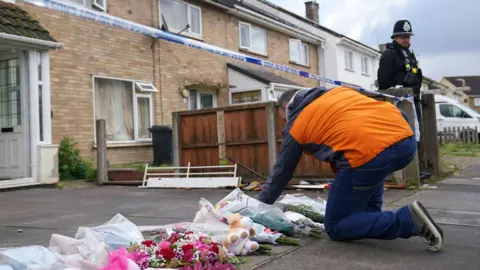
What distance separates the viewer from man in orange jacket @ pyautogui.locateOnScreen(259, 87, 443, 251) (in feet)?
10.8

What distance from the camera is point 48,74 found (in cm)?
919

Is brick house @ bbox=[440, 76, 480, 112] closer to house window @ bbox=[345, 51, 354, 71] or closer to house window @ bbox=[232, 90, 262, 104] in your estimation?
house window @ bbox=[345, 51, 354, 71]

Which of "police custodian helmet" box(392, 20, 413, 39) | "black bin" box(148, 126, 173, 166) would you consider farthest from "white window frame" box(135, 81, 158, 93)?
"police custodian helmet" box(392, 20, 413, 39)

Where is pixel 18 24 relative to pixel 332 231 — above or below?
above

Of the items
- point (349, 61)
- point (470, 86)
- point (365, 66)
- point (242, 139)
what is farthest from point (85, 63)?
point (470, 86)

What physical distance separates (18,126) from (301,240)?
7227 mm

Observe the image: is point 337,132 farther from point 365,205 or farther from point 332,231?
point 332,231

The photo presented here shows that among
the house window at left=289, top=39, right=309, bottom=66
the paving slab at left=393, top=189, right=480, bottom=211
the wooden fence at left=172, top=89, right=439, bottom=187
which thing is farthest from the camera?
the house window at left=289, top=39, right=309, bottom=66

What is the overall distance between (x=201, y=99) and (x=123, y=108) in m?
3.32

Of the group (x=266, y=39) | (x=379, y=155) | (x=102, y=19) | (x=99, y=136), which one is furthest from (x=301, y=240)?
(x=266, y=39)

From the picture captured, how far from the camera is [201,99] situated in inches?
582

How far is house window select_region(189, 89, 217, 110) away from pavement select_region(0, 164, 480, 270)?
5.95 metres

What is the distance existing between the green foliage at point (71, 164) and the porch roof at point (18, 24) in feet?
7.69

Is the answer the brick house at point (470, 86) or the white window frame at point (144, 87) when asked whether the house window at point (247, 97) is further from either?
the brick house at point (470, 86)
